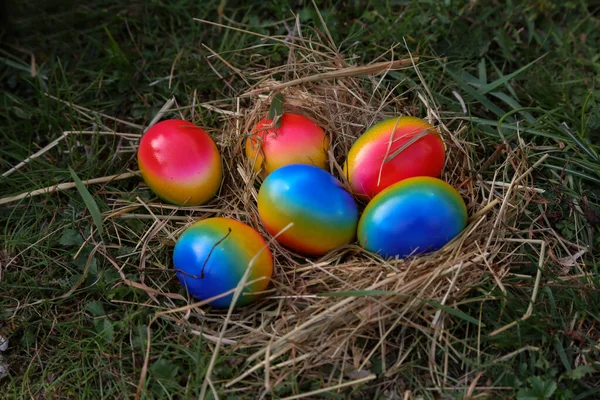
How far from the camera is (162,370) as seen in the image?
1.85 meters

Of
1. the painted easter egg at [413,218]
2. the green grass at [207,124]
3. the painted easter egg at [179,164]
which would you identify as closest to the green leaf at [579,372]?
the green grass at [207,124]

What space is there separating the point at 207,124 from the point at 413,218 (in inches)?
41.5

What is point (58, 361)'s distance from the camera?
6.48ft

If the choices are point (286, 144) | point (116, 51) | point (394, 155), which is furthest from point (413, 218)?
point (116, 51)

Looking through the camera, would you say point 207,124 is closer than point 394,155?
No

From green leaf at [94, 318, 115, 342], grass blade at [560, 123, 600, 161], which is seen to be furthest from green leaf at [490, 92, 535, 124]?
green leaf at [94, 318, 115, 342]

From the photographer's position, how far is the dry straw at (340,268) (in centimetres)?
184

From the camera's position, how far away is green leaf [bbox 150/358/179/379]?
6.05 ft

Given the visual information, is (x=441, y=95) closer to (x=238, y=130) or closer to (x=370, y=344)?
(x=238, y=130)

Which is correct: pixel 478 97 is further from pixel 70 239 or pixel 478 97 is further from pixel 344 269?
pixel 70 239

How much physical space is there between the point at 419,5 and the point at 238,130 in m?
1.09

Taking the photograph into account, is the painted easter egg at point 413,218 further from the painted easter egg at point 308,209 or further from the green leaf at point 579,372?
the green leaf at point 579,372

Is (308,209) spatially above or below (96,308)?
above

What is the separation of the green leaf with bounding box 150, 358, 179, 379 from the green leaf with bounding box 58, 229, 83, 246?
2.02 feet
